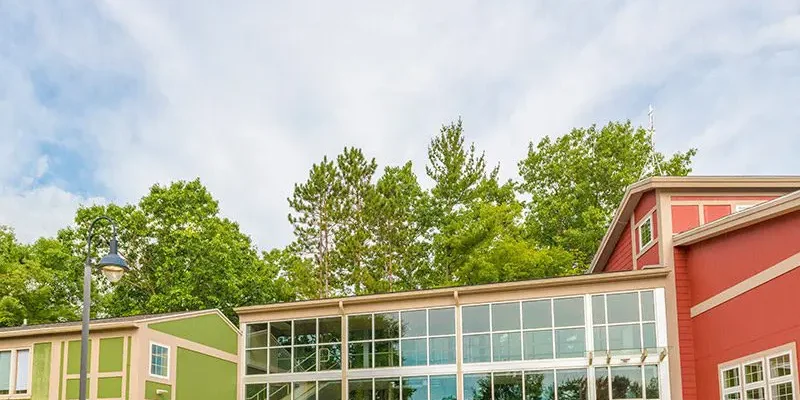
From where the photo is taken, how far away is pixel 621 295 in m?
20.4

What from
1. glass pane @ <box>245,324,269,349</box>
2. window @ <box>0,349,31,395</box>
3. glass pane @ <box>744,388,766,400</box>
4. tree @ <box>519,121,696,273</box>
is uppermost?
tree @ <box>519,121,696,273</box>

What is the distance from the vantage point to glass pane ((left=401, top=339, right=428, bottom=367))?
22.6m

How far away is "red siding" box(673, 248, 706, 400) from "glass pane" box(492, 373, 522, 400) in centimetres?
398

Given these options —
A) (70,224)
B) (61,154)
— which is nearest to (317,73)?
(61,154)

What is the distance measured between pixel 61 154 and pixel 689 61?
22.3 meters


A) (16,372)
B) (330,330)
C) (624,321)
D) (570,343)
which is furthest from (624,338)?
(16,372)

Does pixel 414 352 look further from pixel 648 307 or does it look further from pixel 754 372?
pixel 754 372

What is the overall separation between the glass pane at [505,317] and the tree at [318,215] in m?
Result: 18.8

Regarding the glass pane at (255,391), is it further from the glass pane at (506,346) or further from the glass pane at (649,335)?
the glass pane at (649,335)

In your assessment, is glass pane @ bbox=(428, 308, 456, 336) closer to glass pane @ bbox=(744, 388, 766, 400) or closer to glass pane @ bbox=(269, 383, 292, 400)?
glass pane @ bbox=(269, 383, 292, 400)

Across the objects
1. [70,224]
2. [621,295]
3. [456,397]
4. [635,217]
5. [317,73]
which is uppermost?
[317,73]

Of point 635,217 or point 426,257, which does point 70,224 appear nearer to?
point 426,257

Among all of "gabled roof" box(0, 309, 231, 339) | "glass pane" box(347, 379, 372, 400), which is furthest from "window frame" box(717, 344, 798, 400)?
"gabled roof" box(0, 309, 231, 339)

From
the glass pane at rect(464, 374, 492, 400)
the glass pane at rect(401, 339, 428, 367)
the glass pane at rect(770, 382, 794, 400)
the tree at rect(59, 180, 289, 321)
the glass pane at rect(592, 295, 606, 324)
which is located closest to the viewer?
the glass pane at rect(770, 382, 794, 400)
